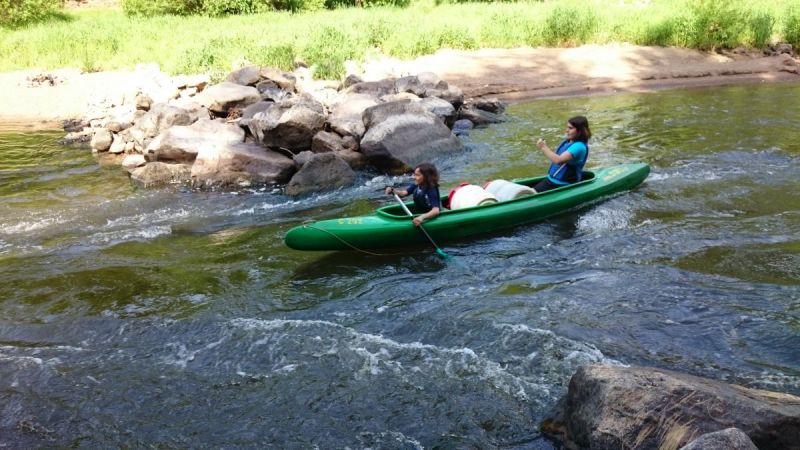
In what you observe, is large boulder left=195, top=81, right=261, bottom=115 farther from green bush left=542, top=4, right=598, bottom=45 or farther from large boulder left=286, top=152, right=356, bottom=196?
green bush left=542, top=4, right=598, bottom=45

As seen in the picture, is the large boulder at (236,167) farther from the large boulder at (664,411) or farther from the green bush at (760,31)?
the green bush at (760,31)

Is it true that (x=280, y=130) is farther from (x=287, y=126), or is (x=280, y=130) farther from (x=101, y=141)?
(x=101, y=141)

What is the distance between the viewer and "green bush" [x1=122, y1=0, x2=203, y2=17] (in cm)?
2208

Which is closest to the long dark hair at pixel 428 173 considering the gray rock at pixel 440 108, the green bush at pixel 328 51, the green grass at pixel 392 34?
the gray rock at pixel 440 108

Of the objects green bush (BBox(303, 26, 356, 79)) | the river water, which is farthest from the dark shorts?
green bush (BBox(303, 26, 356, 79))

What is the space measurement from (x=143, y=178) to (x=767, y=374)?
26.7 ft

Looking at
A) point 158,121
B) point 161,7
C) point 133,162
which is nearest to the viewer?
point 133,162

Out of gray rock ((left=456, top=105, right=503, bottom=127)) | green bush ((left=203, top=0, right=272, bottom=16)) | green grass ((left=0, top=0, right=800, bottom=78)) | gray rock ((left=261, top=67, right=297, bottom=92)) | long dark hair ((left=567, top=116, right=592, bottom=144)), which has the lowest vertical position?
gray rock ((left=456, top=105, right=503, bottom=127))

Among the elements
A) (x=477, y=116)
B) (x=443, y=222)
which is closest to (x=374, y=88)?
(x=477, y=116)

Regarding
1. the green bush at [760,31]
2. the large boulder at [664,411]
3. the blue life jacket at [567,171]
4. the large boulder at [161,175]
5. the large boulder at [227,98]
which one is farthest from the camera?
the green bush at [760,31]

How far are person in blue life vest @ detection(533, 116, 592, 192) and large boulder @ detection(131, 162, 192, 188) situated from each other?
4.94 meters

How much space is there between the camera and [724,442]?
2.76 meters

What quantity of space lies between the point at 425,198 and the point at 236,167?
372cm

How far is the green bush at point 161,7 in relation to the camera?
22078mm
